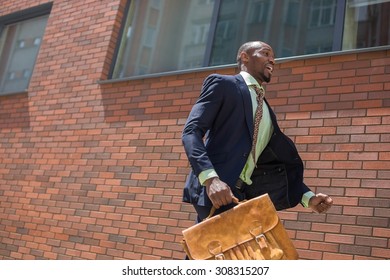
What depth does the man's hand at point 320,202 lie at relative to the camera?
2461 mm

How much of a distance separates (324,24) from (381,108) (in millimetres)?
1115

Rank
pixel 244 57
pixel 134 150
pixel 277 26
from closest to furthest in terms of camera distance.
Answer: pixel 244 57
pixel 277 26
pixel 134 150

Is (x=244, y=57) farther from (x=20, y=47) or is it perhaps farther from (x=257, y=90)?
(x=20, y=47)

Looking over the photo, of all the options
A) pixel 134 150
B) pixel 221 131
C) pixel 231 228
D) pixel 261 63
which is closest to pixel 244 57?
pixel 261 63

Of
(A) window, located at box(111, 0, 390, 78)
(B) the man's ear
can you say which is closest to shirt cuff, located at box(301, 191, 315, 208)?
(B) the man's ear

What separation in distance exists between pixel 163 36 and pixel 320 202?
333 centimetres

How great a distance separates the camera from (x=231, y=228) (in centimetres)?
200

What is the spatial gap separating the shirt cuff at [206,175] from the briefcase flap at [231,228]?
173 mm

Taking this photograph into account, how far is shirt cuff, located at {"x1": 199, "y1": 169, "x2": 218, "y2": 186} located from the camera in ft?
6.67

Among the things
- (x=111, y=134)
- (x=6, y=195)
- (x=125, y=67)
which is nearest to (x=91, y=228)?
(x=111, y=134)

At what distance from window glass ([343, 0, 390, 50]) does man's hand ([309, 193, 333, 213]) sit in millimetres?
1911

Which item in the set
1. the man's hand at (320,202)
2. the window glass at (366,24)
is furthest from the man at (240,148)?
the window glass at (366,24)

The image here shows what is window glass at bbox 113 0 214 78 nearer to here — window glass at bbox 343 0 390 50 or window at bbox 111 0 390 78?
window at bbox 111 0 390 78

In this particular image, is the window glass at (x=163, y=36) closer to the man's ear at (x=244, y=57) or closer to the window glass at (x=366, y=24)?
the window glass at (x=366, y=24)
